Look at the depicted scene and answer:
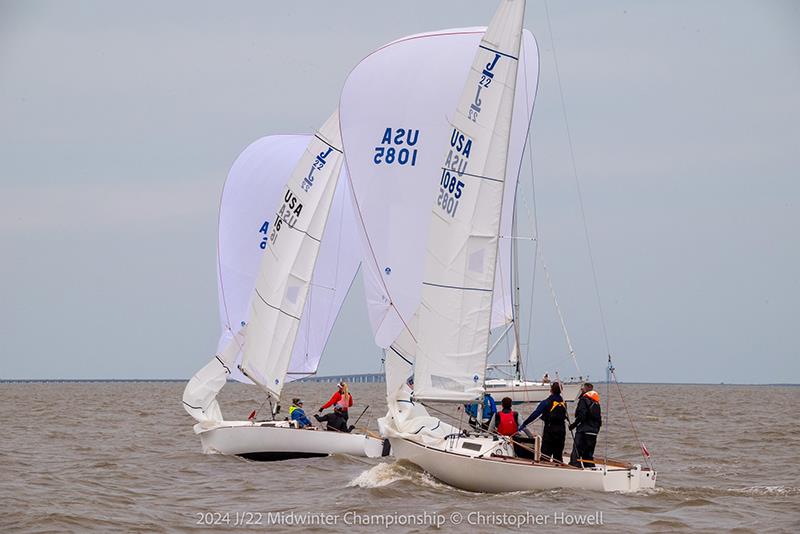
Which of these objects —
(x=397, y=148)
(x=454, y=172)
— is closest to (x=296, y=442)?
(x=397, y=148)

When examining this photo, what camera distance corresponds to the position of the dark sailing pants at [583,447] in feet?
53.3

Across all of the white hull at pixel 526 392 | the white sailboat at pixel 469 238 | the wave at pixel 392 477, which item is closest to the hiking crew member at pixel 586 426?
the white sailboat at pixel 469 238

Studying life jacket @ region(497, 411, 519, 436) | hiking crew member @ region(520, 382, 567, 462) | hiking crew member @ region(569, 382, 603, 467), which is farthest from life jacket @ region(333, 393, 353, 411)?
hiking crew member @ region(569, 382, 603, 467)

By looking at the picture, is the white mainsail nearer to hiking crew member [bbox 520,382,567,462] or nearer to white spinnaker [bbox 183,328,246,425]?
white spinnaker [bbox 183,328,246,425]

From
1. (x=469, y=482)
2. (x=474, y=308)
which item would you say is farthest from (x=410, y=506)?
(x=474, y=308)

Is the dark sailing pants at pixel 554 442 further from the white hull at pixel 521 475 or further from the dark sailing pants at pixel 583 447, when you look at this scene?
the white hull at pixel 521 475

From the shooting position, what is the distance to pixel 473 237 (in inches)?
683

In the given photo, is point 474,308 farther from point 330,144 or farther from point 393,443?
point 330,144

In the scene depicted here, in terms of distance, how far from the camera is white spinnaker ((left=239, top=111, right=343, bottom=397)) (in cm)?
2391

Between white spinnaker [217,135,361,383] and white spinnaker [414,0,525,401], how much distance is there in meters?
8.80

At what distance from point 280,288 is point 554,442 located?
9146 mm

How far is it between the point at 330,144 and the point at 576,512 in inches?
474

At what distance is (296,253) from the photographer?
954 inches

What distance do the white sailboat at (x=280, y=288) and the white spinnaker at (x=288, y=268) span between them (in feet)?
0.07
